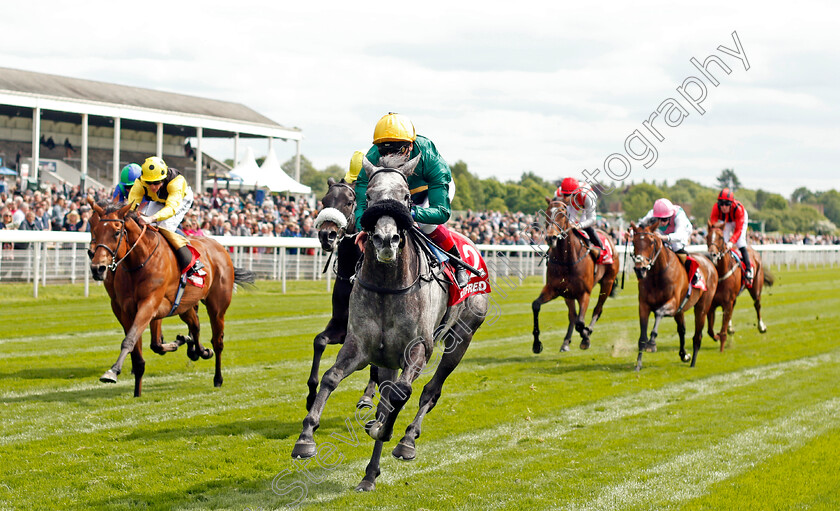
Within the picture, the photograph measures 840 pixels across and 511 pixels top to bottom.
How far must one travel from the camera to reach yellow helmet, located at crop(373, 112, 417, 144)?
4934 millimetres

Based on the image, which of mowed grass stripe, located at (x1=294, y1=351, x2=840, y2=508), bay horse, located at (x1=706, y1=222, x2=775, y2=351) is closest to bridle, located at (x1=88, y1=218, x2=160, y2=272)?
mowed grass stripe, located at (x1=294, y1=351, x2=840, y2=508)

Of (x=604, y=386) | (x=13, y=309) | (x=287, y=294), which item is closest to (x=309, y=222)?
(x=287, y=294)

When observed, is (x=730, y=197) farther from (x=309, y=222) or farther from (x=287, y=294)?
(x=309, y=222)

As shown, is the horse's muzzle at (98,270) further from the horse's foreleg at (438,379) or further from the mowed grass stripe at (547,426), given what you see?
the horse's foreleg at (438,379)

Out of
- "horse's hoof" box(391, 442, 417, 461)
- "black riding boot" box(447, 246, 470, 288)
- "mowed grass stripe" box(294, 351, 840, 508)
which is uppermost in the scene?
"black riding boot" box(447, 246, 470, 288)

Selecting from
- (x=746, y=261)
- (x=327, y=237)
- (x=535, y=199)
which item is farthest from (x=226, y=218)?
(x=535, y=199)

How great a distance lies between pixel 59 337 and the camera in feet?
37.1

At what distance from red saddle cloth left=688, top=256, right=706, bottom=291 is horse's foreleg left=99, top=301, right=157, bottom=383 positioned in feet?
21.9

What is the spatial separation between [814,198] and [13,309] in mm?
206910

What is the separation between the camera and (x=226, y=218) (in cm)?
2245

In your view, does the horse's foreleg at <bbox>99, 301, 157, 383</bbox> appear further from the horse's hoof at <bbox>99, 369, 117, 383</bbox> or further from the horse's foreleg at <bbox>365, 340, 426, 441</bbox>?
the horse's foreleg at <bbox>365, 340, 426, 441</bbox>

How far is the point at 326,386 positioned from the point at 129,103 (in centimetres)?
3646

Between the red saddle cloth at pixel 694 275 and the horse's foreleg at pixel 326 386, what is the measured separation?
740 centimetres

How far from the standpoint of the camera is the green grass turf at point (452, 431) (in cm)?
510
